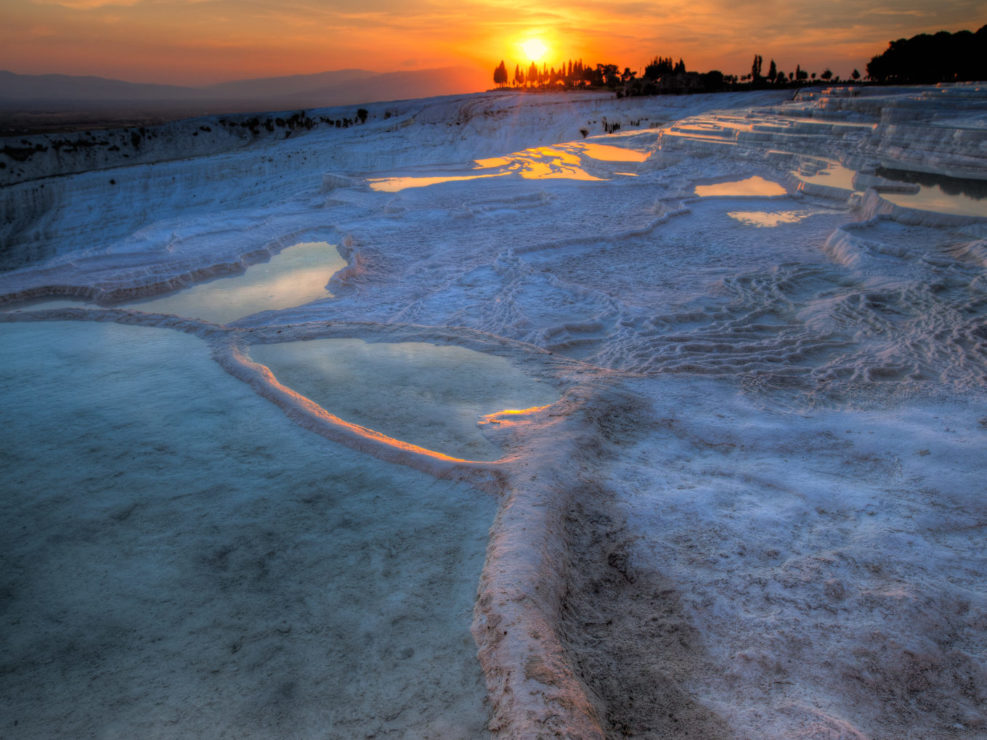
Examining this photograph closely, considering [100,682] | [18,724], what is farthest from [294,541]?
[18,724]

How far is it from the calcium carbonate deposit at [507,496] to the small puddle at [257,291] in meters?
0.08

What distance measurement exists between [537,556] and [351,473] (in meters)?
1.29

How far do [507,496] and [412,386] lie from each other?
5.81 ft

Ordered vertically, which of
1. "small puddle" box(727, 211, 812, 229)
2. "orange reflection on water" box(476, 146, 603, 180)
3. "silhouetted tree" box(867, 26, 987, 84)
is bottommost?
"small puddle" box(727, 211, 812, 229)

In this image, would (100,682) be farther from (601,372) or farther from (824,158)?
(824,158)

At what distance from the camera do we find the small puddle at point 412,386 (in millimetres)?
3988

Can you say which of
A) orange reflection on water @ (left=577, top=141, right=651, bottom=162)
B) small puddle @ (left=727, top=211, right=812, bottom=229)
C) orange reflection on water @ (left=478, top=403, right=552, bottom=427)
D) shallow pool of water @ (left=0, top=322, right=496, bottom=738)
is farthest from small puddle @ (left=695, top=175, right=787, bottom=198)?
shallow pool of water @ (left=0, top=322, right=496, bottom=738)

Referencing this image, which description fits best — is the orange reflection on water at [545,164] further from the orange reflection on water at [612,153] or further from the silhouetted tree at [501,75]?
the silhouetted tree at [501,75]

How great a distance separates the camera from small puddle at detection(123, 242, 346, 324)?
7504 millimetres

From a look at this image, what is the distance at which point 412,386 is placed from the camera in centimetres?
469

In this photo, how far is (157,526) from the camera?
2.94m

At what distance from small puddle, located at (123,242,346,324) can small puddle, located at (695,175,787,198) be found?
29.3 feet

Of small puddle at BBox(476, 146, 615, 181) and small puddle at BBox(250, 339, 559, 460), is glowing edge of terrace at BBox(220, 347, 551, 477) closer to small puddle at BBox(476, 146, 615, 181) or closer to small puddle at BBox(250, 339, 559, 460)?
small puddle at BBox(250, 339, 559, 460)

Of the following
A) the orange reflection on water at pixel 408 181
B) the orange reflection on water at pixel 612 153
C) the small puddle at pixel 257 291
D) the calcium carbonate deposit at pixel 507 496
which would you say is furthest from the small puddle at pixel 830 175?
the small puddle at pixel 257 291
